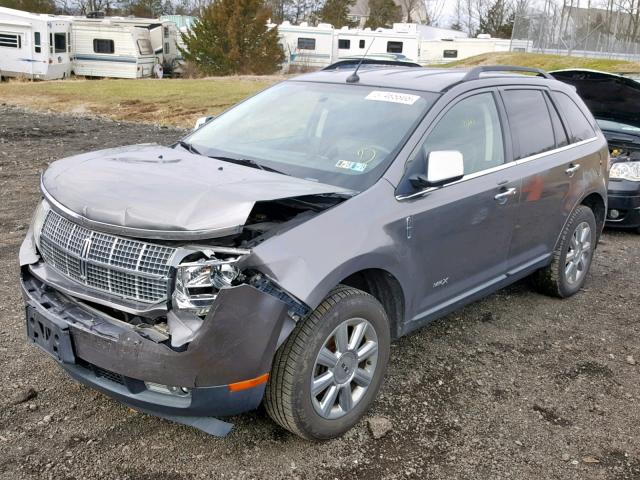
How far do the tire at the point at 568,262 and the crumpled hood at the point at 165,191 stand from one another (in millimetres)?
2556

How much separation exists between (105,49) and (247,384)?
30.2m

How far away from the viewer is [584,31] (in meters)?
31.3

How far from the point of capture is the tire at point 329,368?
2.99 meters

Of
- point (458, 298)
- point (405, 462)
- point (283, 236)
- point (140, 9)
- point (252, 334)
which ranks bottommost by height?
point (405, 462)

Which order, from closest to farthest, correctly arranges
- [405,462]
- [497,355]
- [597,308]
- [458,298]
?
[405,462] → [458,298] → [497,355] → [597,308]

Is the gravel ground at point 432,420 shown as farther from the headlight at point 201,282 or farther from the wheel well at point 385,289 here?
the headlight at point 201,282

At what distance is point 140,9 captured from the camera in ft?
193

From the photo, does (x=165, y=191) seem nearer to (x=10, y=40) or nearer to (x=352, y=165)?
(x=352, y=165)

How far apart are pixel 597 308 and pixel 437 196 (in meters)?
2.43

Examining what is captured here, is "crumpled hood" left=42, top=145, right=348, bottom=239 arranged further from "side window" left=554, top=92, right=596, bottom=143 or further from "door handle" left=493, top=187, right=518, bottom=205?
"side window" left=554, top=92, right=596, bottom=143

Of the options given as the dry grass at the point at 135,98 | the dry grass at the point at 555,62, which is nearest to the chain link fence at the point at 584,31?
the dry grass at the point at 555,62

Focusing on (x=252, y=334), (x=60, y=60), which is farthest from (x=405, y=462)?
(x=60, y=60)

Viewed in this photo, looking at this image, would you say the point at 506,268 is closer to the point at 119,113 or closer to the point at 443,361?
the point at 443,361

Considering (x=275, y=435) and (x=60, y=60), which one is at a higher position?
(x=60, y=60)
